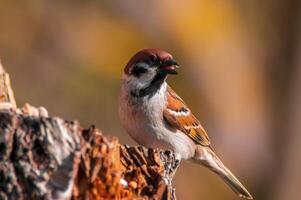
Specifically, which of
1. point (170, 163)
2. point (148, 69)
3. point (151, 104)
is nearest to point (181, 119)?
point (151, 104)

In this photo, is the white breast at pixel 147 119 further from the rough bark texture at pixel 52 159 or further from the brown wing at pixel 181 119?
the rough bark texture at pixel 52 159

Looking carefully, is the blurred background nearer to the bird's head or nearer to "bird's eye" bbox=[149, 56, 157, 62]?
the bird's head

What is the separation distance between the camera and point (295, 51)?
10.8 metres

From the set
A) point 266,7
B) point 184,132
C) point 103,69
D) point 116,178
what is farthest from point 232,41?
point 116,178

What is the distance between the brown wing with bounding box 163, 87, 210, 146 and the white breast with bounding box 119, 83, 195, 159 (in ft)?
0.25

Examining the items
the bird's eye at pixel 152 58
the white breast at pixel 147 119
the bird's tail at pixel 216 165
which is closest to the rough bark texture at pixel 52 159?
the bird's eye at pixel 152 58

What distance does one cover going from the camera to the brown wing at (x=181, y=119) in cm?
685

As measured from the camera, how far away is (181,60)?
1205cm

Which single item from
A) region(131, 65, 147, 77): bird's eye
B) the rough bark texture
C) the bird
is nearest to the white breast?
the bird

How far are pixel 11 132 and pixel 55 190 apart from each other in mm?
300

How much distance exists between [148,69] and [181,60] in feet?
18.5

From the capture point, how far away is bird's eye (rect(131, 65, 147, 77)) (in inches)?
255

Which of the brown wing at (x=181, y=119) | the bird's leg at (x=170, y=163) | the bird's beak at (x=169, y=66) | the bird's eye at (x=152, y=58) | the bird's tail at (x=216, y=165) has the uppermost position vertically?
the bird's eye at (x=152, y=58)

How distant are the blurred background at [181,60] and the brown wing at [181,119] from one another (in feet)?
13.8
